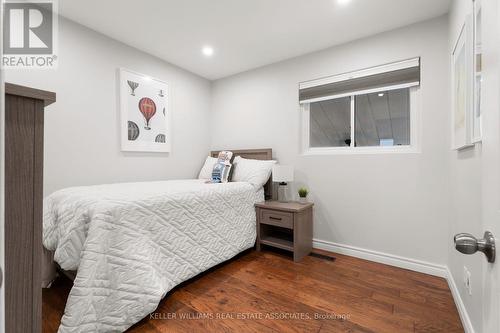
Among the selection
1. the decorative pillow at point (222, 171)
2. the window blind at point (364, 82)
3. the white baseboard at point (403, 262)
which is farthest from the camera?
the decorative pillow at point (222, 171)

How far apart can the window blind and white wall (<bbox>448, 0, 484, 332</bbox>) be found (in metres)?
0.34

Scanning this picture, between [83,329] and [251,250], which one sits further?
[251,250]

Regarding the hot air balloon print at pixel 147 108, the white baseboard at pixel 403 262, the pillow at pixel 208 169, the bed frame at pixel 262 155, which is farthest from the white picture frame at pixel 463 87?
the hot air balloon print at pixel 147 108

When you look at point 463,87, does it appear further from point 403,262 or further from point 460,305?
point 403,262

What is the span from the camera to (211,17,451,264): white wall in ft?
6.98

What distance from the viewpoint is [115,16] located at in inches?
86.1

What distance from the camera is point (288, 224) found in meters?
2.46

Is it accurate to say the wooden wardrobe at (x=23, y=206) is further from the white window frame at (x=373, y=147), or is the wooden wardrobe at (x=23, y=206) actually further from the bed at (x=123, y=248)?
the white window frame at (x=373, y=147)

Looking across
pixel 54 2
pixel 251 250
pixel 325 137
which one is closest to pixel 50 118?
pixel 54 2

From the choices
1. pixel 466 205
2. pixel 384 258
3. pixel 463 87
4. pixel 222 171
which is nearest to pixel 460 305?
pixel 466 205

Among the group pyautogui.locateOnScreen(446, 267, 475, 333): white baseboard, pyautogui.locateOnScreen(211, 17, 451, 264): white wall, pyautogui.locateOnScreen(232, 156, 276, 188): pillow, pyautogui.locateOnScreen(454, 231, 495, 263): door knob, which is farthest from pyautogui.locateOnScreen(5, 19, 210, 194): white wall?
pyautogui.locateOnScreen(446, 267, 475, 333): white baseboard

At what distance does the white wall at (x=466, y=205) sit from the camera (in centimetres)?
122

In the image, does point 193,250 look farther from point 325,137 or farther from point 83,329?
point 325,137

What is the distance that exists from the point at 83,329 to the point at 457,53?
2.98 meters
